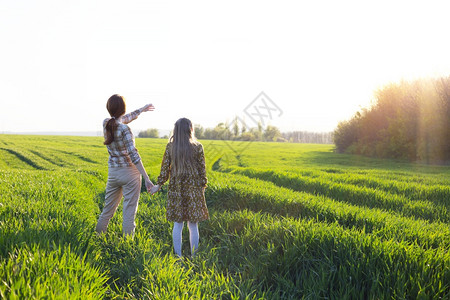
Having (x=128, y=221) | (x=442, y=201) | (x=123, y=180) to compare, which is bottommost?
(x=442, y=201)

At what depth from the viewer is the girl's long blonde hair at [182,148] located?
15.4 feet

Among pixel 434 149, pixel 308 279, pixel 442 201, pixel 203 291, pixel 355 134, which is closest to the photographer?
pixel 203 291

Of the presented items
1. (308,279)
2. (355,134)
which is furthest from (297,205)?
(355,134)

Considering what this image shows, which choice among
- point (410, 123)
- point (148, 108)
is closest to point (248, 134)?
point (410, 123)

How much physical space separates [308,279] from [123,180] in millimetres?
3103

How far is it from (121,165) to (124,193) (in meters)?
0.47

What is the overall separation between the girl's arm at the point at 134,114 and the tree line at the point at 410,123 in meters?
24.1

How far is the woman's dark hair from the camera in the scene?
15.0 feet

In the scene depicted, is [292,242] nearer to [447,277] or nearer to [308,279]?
[308,279]

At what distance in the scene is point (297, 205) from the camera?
22.8 ft

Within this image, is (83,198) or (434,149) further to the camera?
(434,149)

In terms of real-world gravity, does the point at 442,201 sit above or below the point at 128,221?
below

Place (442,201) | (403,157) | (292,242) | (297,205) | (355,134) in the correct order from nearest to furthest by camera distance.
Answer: (292,242)
(297,205)
(442,201)
(403,157)
(355,134)

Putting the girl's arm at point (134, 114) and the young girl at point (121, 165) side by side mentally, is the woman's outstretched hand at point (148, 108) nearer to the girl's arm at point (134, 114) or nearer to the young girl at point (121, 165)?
the girl's arm at point (134, 114)
